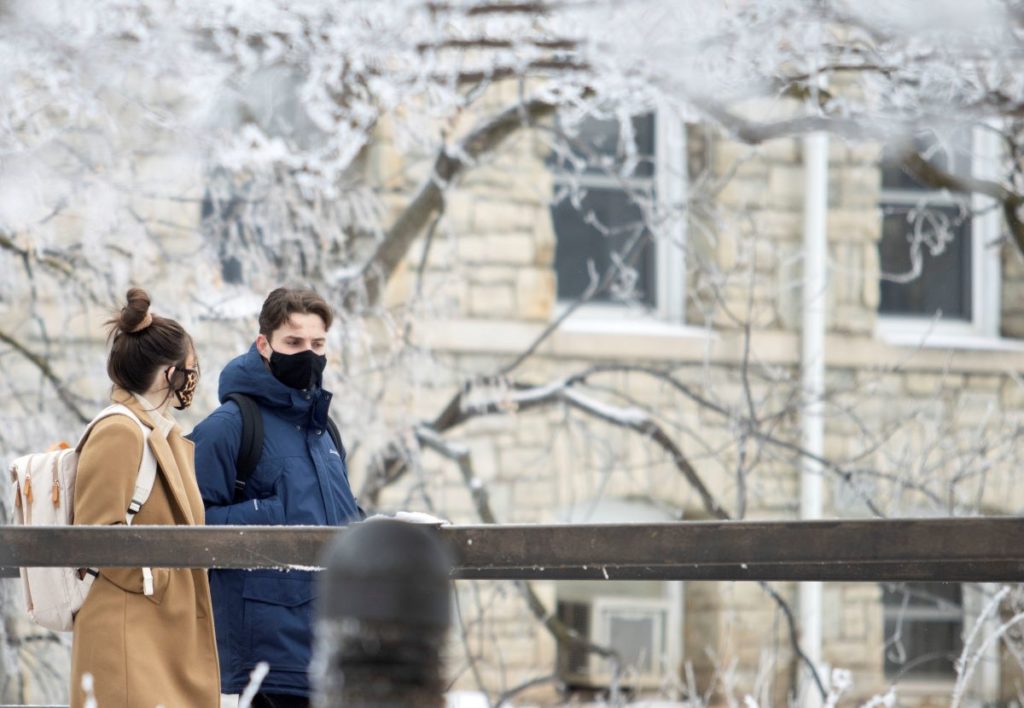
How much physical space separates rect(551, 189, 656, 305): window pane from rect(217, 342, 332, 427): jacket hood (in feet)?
21.3

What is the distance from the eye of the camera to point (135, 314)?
11.6 feet

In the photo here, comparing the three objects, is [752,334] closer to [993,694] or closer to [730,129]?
[730,129]

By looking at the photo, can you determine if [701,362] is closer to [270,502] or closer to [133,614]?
[270,502]

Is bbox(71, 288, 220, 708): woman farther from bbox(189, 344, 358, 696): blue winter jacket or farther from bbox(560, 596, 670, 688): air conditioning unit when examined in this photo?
bbox(560, 596, 670, 688): air conditioning unit

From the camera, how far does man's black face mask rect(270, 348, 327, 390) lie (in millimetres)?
3850

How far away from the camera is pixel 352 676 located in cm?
190

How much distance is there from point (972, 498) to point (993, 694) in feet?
6.14

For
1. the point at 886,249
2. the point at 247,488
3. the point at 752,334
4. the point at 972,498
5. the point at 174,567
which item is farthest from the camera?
the point at 886,249

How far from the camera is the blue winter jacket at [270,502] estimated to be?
12.0ft

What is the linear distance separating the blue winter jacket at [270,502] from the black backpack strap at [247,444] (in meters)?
0.01

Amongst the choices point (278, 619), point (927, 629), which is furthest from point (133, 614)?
point (927, 629)

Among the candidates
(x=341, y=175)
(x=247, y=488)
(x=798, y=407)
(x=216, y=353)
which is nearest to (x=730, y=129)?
(x=798, y=407)

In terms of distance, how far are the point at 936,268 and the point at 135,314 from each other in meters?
8.52

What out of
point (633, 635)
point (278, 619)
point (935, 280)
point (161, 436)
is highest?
point (935, 280)
